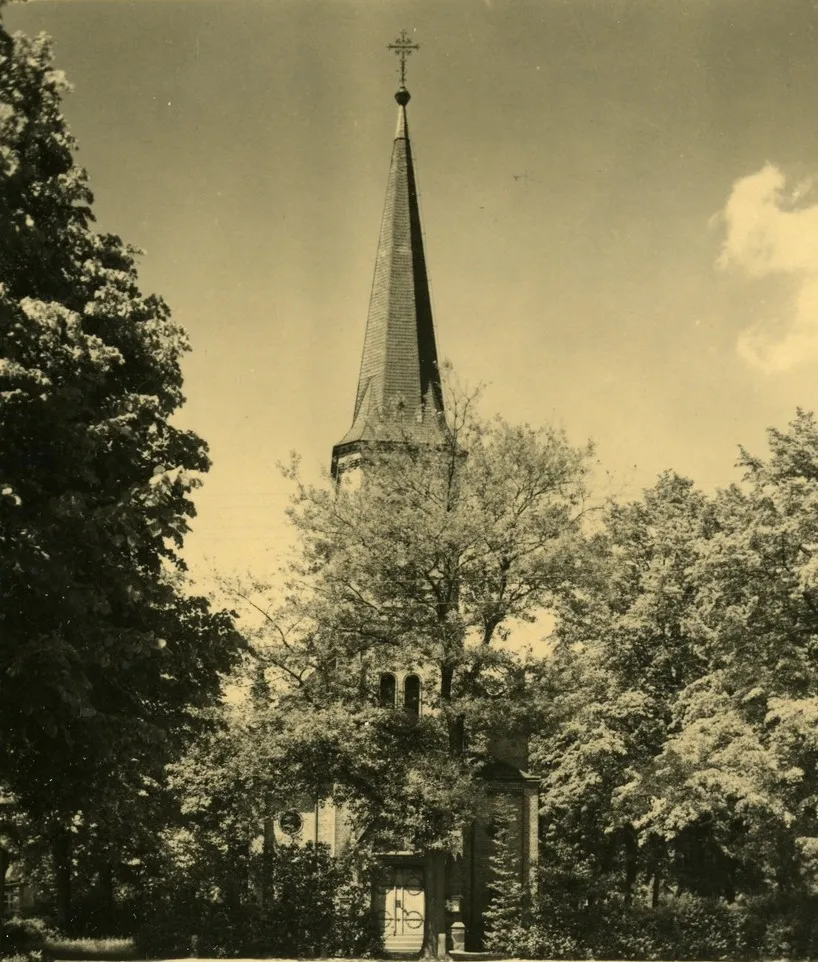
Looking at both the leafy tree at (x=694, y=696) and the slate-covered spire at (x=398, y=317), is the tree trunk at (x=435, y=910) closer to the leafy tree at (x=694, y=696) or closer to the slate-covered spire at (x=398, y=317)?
the leafy tree at (x=694, y=696)

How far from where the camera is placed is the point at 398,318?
38469 mm

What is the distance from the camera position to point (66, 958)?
967 inches

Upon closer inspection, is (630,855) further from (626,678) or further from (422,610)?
(422,610)

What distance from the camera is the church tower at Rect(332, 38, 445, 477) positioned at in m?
37.3

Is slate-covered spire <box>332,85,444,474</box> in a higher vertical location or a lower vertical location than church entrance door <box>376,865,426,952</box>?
higher

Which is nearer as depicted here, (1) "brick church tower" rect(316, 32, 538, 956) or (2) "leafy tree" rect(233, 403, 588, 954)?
(2) "leafy tree" rect(233, 403, 588, 954)

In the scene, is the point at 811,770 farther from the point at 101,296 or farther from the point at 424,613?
the point at 101,296

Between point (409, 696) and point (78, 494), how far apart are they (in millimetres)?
18569

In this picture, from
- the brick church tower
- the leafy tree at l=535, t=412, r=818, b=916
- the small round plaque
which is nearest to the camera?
the leafy tree at l=535, t=412, r=818, b=916

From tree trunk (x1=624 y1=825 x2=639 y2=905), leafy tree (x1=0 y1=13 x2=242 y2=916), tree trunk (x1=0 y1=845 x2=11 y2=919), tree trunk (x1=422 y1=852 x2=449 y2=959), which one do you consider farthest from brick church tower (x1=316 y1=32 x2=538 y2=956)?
tree trunk (x1=0 y1=845 x2=11 y2=919)

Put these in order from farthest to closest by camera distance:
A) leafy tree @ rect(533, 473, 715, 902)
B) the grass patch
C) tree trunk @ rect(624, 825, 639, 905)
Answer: tree trunk @ rect(624, 825, 639, 905) < leafy tree @ rect(533, 473, 715, 902) < the grass patch

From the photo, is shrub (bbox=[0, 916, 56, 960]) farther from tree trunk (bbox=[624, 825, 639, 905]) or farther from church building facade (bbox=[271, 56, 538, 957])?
tree trunk (bbox=[624, 825, 639, 905])

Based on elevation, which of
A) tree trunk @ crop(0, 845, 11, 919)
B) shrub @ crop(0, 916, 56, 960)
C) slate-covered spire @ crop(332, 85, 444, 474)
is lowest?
shrub @ crop(0, 916, 56, 960)

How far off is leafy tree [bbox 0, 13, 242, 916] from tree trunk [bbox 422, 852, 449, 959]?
10497 millimetres
